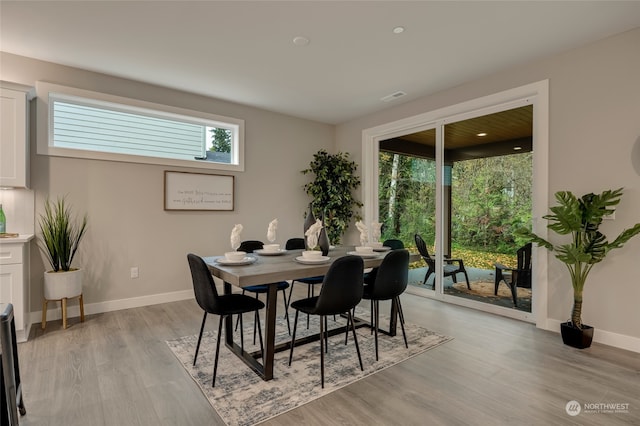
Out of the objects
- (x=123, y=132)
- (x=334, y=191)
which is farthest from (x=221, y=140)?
(x=334, y=191)

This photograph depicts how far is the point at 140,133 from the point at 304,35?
2557mm

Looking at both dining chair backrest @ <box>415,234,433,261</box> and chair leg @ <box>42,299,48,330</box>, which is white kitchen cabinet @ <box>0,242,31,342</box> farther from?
dining chair backrest @ <box>415,234,433,261</box>

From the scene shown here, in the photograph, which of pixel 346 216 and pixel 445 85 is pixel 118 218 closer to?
pixel 346 216

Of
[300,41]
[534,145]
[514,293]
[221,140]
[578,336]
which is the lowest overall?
[578,336]

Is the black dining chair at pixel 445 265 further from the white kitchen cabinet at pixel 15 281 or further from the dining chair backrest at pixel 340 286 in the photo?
the white kitchen cabinet at pixel 15 281

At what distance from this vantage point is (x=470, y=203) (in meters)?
4.11

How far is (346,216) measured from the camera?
5461mm

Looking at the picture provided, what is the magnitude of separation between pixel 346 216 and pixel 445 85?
245 cm

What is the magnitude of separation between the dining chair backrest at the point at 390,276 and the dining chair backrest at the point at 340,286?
0.37 meters

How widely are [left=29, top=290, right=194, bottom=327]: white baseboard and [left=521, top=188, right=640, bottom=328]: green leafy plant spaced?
14.3ft

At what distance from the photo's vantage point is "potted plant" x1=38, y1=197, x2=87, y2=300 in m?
Answer: 3.24

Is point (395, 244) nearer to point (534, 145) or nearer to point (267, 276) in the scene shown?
point (534, 145)

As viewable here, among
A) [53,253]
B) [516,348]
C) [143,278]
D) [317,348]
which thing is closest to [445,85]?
[516,348]

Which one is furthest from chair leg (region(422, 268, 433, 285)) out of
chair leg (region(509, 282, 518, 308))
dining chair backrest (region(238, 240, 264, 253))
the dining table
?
dining chair backrest (region(238, 240, 264, 253))
